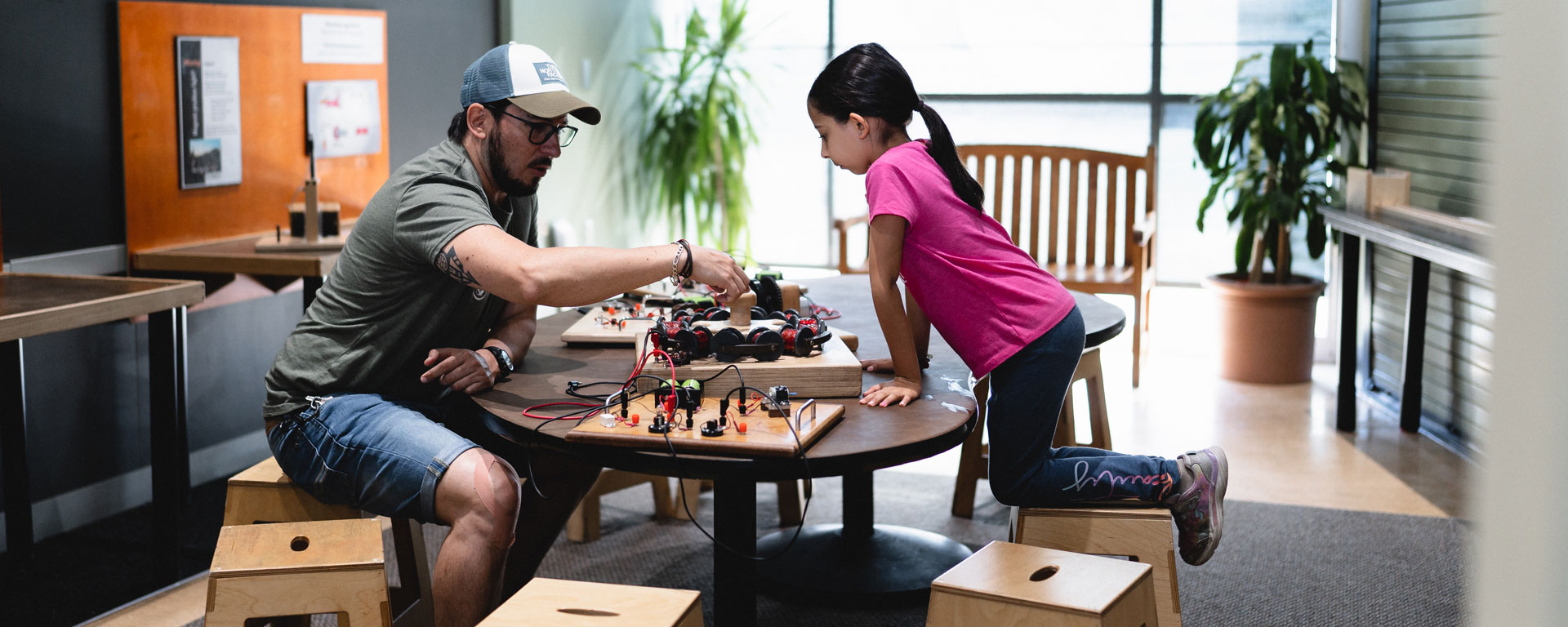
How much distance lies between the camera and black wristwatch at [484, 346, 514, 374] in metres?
2.14

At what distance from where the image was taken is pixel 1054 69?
19.2ft

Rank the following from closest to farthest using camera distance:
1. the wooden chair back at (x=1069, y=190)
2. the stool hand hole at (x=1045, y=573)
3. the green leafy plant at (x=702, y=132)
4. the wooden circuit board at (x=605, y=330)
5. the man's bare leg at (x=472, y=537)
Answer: the stool hand hole at (x=1045, y=573) < the man's bare leg at (x=472, y=537) < the wooden circuit board at (x=605, y=330) < the wooden chair back at (x=1069, y=190) < the green leafy plant at (x=702, y=132)

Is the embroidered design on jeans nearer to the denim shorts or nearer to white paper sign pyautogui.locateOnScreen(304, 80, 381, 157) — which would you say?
the denim shorts

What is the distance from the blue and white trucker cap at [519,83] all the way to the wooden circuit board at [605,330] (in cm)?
45

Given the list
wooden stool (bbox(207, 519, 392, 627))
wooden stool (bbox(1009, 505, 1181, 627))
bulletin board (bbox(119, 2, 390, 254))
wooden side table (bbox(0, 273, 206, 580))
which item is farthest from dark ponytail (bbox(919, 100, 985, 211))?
bulletin board (bbox(119, 2, 390, 254))

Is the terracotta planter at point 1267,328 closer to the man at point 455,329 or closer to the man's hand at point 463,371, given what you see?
the man at point 455,329

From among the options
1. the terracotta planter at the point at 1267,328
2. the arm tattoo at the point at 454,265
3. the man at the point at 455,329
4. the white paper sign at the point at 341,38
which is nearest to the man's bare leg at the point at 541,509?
the man at the point at 455,329

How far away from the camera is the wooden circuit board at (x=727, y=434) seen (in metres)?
1.66

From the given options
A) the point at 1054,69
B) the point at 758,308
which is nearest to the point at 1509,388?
the point at 758,308

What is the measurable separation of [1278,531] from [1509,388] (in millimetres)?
3054

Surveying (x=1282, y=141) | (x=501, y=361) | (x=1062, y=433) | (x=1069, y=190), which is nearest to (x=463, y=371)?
(x=501, y=361)

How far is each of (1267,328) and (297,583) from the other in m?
4.06

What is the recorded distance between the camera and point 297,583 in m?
1.82

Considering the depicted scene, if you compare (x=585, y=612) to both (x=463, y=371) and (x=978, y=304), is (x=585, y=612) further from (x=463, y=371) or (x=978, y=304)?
(x=978, y=304)
